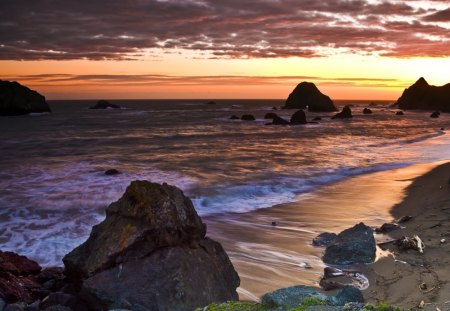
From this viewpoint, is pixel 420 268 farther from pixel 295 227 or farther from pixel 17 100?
pixel 17 100

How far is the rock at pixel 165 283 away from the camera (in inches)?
230

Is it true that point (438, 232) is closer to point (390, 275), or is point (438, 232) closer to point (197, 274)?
point (390, 275)

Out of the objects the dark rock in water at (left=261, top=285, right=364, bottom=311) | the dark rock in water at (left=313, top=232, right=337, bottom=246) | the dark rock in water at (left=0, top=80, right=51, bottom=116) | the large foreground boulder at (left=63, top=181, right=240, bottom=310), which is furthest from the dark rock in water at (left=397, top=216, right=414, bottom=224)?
the dark rock in water at (left=0, top=80, right=51, bottom=116)

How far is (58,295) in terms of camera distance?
6109 millimetres

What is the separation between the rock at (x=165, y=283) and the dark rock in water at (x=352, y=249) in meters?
2.38

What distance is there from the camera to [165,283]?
600cm

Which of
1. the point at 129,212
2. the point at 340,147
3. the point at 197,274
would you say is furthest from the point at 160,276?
the point at 340,147

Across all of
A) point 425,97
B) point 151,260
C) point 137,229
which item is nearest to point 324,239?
point 151,260

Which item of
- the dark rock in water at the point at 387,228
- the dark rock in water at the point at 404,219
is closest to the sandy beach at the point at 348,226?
the dark rock in water at the point at 404,219

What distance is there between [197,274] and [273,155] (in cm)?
2122

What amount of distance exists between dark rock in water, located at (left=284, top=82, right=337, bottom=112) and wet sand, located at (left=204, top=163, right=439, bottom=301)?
326ft

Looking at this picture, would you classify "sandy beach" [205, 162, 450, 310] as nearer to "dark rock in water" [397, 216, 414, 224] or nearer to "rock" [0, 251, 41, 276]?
"dark rock in water" [397, 216, 414, 224]

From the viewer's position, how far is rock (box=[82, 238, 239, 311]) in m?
5.84

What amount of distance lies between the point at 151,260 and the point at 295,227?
5.32m
